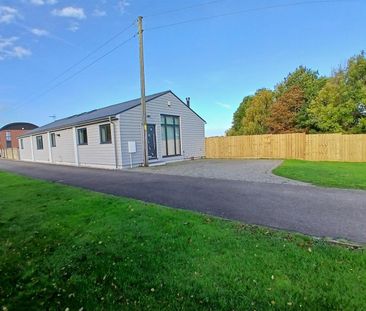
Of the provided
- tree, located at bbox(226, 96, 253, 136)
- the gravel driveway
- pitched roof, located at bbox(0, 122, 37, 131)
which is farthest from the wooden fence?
tree, located at bbox(226, 96, 253, 136)

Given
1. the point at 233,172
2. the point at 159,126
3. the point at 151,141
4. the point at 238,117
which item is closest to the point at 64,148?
the point at 151,141

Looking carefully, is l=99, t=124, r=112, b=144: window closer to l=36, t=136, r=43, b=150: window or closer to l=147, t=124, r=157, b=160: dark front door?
l=147, t=124, r=157, b=160: dark front door

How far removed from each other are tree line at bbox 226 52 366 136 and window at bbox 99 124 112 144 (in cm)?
1952

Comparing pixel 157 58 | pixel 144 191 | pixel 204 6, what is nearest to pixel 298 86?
pixel 157 58

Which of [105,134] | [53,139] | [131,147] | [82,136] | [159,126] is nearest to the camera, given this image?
[131,147]

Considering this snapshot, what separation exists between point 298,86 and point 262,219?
2932 centimetres

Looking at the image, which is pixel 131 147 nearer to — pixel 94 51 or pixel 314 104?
pixel 94 51

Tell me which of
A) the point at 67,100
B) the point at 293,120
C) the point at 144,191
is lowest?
the point at 144,191

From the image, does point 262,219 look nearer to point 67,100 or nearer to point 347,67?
point 347,67

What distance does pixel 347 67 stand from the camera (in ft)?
81.6

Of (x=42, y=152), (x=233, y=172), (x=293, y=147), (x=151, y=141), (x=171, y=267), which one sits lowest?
(x=233, y=172)

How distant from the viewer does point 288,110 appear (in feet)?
97.7

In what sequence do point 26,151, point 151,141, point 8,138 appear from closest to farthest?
point 151,141, point 26,151, point 8,138

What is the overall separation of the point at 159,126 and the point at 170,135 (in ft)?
4.96
